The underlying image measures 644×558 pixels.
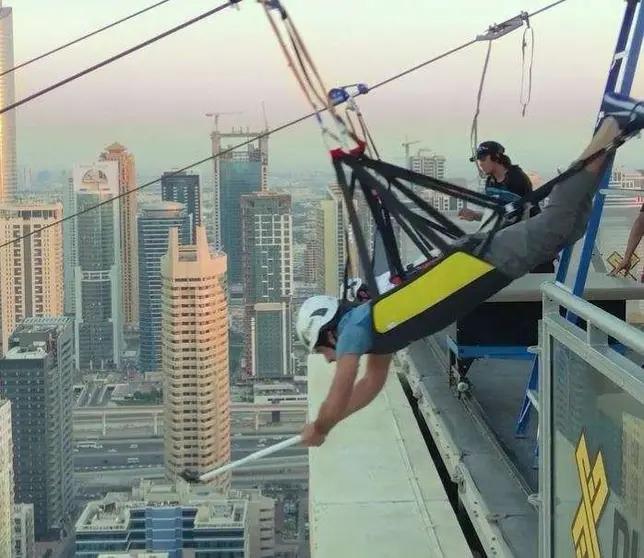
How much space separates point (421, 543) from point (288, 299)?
18.7 m

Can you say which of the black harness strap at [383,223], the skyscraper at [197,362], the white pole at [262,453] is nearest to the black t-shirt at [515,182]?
the black harness strap at [383,223]

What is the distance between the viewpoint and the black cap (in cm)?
232

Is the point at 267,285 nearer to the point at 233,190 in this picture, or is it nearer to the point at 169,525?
the point at 233,190

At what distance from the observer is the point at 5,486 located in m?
17.1

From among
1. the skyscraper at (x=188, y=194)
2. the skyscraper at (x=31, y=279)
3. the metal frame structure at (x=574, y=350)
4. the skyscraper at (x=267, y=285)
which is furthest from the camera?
the skyscraper at (x=31, y=279)

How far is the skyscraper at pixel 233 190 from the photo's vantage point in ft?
55.0

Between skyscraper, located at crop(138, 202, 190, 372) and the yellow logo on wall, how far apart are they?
22483mm

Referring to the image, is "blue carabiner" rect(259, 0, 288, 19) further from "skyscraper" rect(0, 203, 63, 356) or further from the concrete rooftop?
"skyscraper" rect(0, 203, 63, 356)

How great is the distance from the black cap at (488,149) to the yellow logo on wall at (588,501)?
964 mm

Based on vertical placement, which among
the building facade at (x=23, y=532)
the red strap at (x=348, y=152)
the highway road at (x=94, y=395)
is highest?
the red strap at (x=348, y=152)

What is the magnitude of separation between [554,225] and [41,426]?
20.6 m

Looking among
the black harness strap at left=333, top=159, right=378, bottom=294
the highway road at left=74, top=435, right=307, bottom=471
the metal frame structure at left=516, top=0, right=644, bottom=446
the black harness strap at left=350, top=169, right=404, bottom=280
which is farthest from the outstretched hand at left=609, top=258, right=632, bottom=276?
the highway road at left=74, top=435, right=307, bottom=471

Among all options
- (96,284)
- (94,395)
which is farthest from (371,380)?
(96,284)

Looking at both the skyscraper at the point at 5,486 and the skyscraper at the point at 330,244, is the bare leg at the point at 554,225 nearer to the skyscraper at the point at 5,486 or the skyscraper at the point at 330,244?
the skyscraper at the point at 330,244
